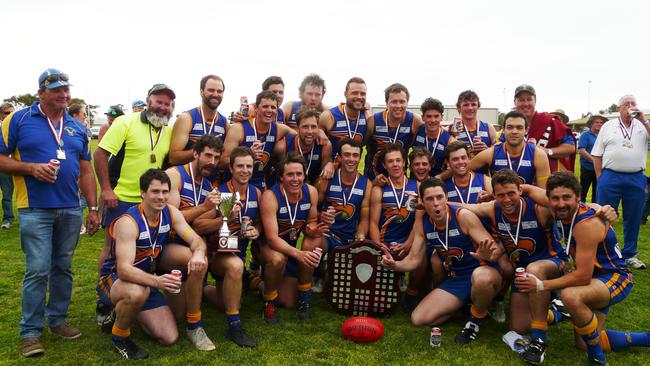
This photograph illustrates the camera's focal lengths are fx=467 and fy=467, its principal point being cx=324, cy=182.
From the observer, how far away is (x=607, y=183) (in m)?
6.68

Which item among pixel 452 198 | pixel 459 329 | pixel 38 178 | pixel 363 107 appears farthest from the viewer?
pixel 363 107

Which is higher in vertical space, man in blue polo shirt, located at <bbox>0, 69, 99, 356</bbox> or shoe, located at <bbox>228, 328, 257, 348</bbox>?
man in blue polo shirt, located at <bbox>0, 69, 99, 356</bbox>

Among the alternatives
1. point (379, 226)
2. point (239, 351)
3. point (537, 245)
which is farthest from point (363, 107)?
point (239, 351)

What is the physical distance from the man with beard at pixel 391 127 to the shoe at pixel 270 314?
7.52 feet

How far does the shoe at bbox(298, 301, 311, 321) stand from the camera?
4.91m

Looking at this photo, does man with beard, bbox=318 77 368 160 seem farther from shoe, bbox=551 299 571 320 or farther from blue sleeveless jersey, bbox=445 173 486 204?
shoe, bbox=551 299 571 320

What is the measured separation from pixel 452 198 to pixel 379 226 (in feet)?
2.92

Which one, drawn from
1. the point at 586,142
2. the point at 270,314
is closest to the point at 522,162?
the point at 270,314

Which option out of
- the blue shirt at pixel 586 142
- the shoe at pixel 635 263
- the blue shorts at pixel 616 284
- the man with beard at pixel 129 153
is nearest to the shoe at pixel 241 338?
the man with beard at pixel 129 153

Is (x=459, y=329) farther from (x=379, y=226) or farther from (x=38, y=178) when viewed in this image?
(x=38, y=178)

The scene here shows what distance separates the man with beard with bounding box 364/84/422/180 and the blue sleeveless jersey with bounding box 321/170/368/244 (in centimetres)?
74

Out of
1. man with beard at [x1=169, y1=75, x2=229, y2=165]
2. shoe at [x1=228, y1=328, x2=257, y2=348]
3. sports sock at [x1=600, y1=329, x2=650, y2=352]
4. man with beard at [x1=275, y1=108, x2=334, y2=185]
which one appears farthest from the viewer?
man with beard at [x1=275, y1=108, x2=334, y2=185]

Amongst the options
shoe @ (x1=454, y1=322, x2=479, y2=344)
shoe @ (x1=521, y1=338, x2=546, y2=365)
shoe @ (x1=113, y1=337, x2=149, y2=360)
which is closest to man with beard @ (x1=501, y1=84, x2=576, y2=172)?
shoe @ (x1=454, y1=322, x2=479, y2=344)

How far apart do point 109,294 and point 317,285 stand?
2589mm
